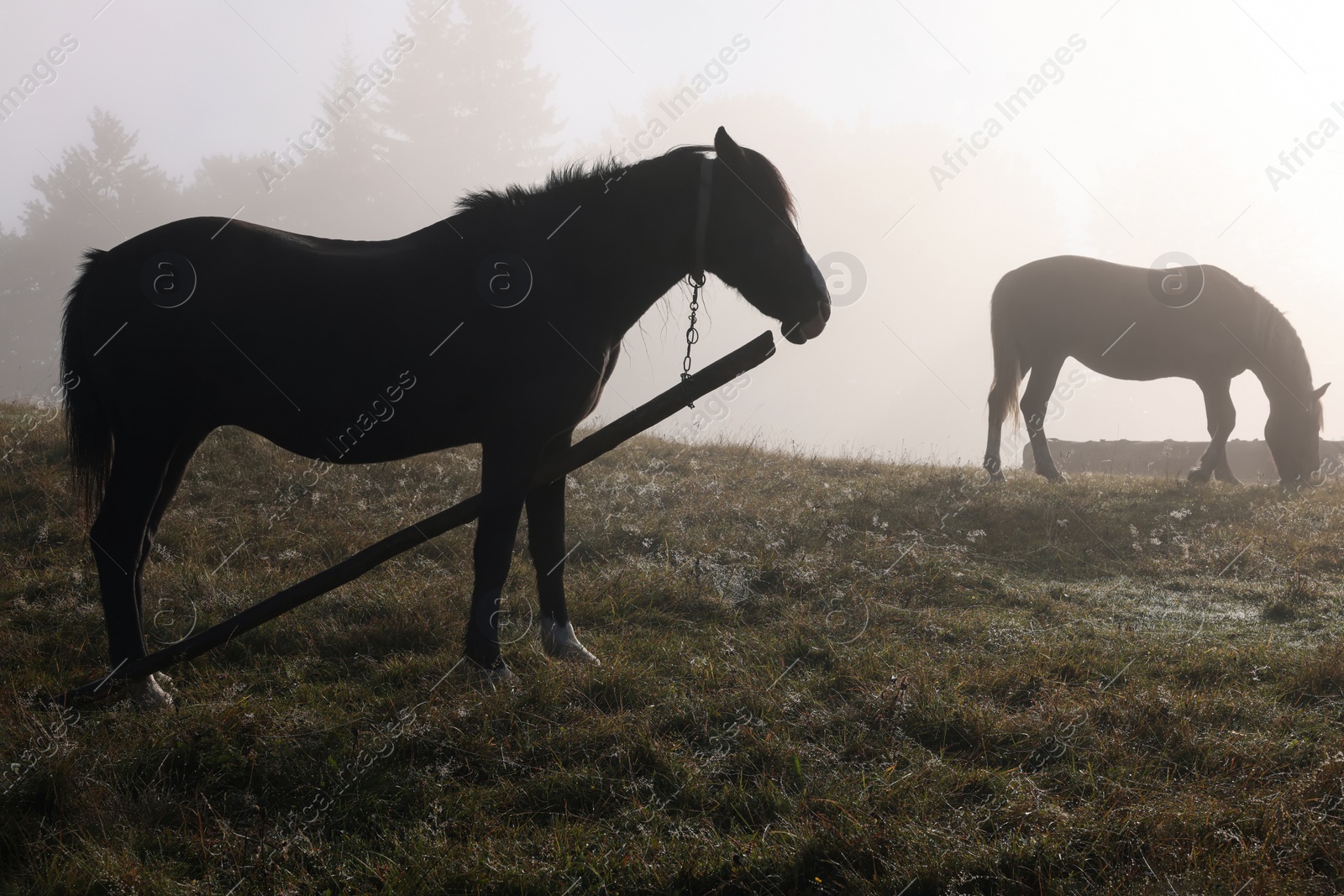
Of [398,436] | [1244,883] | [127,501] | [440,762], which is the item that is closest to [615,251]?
[398,436]

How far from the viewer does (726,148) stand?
157 inches

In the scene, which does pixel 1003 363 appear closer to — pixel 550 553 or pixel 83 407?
pixel 550 553

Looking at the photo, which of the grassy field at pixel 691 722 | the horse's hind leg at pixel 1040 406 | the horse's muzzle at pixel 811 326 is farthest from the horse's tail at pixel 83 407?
the horse's hind leg at pixel 1040 406

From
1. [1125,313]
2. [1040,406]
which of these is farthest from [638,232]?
[1125,313]

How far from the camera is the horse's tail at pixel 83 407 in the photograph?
4.07 m

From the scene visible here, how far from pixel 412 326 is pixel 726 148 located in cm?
188

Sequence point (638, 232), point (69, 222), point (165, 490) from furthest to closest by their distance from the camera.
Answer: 1. point (69, 222)
2. point (165, 490)
3. point (638, 232)

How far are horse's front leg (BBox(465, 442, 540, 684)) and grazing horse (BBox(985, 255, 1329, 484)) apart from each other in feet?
29.0

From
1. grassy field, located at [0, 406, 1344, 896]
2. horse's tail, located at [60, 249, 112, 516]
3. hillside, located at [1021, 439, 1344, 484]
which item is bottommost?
grassy field, located at [0, 406, 1344, 896]

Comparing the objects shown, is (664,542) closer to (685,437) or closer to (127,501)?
(127,501)

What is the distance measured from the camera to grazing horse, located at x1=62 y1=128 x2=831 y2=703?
389 centimetres

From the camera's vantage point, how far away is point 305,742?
3295 millimetres

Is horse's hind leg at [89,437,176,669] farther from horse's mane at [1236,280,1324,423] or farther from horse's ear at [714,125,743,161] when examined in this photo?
horse's mane at [1236,280,1324,423]

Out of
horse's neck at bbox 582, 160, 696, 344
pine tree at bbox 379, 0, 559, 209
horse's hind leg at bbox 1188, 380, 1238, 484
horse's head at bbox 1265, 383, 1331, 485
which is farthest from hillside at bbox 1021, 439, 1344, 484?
pine tree at bbox 379, 0, 559, 209
